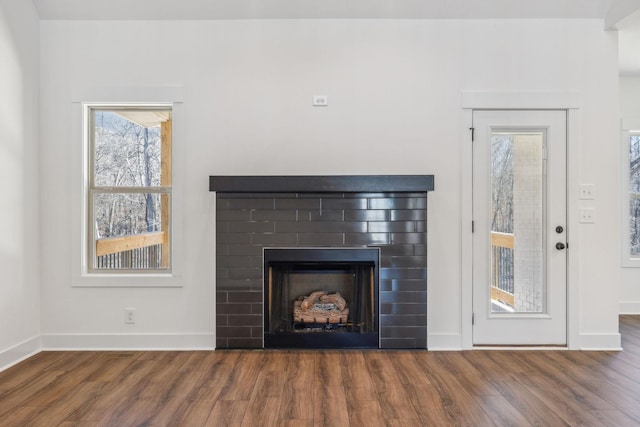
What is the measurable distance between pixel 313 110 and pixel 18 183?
2358 millimetres

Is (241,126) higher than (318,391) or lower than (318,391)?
higher

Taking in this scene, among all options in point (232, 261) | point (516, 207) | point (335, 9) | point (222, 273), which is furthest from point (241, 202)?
point (516, 207)

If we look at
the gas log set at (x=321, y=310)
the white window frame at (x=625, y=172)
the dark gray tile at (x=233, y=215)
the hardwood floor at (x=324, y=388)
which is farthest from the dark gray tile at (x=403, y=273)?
the white window frame at (x=625, y=172)

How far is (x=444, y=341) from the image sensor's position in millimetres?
3350

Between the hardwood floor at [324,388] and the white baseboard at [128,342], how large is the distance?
9 centimetres

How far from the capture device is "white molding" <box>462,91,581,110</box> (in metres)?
3.35

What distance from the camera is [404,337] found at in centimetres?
331

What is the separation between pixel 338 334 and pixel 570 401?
1.62 metres

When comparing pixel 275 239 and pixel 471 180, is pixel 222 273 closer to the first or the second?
pixel 275 239

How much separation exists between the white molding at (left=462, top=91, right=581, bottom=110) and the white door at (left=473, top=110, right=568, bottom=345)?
0.21 ft

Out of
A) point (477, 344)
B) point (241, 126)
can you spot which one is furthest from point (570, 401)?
point (241, 126)

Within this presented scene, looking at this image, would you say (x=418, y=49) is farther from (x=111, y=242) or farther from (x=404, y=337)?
(x=111, y=242)

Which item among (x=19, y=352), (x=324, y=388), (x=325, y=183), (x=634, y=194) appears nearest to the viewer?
(x=324, y=388)

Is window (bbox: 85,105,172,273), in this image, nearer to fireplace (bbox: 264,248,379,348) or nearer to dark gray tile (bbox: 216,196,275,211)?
dark gray tile (bbox: 216,196,275,211)
